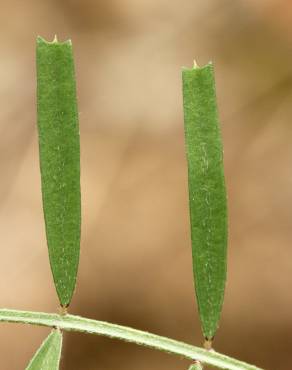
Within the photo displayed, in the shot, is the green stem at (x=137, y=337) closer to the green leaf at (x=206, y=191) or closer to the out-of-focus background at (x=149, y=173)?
the green leaf at (x=206, y=191)

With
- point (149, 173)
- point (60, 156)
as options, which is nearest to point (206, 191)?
point (60, 156)

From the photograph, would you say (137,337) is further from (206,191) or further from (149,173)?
(149,173)

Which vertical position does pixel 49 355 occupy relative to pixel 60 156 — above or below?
below

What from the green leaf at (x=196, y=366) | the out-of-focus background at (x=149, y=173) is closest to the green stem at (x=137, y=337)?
the green leaf at (x=196, y=366)

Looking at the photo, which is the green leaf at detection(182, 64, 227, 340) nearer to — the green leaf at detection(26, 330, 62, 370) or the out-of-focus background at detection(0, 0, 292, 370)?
the green leaf at detection(26, 330, 62, 370)

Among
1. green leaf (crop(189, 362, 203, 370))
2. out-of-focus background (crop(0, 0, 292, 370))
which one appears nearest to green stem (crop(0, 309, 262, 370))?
green leaf (crop(189, 362, 203, 370))

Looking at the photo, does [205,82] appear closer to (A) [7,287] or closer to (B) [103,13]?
(A) [7,287]

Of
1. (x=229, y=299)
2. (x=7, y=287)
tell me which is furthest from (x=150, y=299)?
(x=7, y=287)
